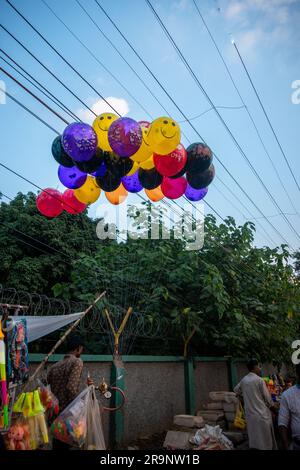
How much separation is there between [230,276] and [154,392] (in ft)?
11.3

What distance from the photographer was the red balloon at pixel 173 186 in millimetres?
5254

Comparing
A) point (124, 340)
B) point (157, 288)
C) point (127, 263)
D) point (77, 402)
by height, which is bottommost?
point (77, 402)

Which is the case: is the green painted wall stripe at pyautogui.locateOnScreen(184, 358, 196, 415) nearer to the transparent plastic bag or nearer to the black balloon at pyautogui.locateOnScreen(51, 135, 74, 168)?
the transparent plastic bag

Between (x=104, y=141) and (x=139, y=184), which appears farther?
(x=139, y=184)

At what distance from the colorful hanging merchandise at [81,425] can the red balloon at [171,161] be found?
2.71m

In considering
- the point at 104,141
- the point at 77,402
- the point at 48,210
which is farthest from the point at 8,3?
the point at 77,402

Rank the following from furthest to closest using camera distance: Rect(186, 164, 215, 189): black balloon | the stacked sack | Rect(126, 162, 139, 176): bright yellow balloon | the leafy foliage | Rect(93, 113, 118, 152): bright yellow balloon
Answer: the leafy foliage → the stacked sack → Rect(186, 164, 215, 189): black balloon → Rect(126, 162, 139, 176): bright yellow balloon → Rect(93, 113, 118, 152): bright yellow balloon

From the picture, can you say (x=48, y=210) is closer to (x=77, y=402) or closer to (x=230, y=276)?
(x=77, y=402)

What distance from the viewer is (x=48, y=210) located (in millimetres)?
5305

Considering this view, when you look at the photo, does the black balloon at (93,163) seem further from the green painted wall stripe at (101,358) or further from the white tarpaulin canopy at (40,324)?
the green painted wall stripe at (101,358)

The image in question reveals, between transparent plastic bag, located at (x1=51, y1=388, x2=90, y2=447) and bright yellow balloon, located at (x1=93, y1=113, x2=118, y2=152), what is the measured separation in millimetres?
2898

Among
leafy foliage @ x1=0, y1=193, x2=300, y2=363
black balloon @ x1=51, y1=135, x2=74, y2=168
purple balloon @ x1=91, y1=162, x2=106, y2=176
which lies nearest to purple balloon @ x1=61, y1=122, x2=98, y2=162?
black balloon @ x1=51, y1=135, x2=74, y2=168

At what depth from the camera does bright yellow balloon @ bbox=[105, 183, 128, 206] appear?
5375mm
